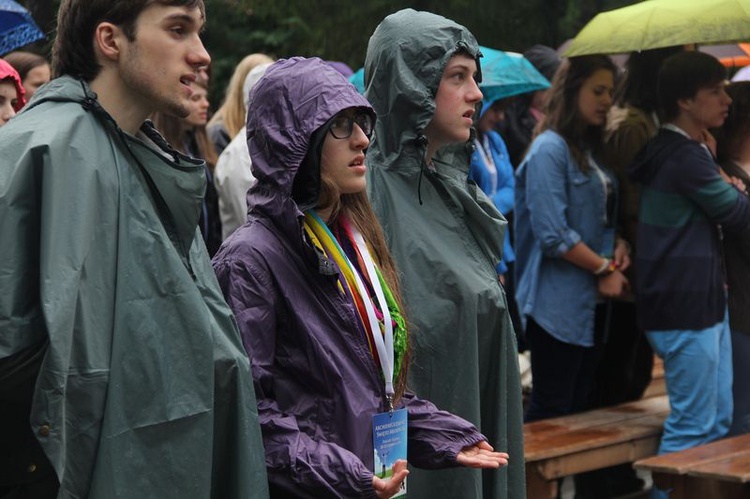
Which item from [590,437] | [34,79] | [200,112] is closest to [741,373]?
[590,437]

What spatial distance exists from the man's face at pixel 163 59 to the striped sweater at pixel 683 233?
3.92m

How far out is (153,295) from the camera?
3.04 meters

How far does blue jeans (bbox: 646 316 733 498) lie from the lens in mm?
6625

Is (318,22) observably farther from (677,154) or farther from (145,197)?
(145,197)

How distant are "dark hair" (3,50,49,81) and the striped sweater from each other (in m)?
2.94

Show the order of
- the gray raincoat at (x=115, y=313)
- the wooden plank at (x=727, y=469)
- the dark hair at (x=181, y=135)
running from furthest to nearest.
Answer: the dark hair at (x=181, y=135) → the wooden plank at (x=727, y=469) → the gray raincoat at (x=115, y=313)

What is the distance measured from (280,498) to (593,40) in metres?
4.26

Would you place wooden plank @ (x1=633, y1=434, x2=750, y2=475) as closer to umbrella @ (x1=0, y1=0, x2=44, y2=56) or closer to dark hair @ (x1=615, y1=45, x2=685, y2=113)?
dark hair @ (x1=615, y1=45, x2=685, y2=113)

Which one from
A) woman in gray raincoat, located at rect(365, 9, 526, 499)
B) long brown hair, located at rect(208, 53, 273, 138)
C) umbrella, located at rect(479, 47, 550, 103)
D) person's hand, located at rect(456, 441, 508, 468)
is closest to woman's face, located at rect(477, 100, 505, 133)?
umbrella, located at rect(479, 47, 550, 103)

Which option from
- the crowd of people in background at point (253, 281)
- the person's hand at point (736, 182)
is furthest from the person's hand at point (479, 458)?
the person's hand at point (736, 182)

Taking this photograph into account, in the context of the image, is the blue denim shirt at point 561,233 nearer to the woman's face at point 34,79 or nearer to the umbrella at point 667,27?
the umbrella at point 667,27

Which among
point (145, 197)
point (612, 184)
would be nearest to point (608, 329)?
point (612, 184)

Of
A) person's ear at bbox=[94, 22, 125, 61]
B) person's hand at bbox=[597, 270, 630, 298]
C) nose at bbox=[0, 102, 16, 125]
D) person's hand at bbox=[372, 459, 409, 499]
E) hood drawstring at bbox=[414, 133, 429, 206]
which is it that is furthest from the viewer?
person's hand at bbox=[597, 270, 630, 298]

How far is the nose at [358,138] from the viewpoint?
382 cm
